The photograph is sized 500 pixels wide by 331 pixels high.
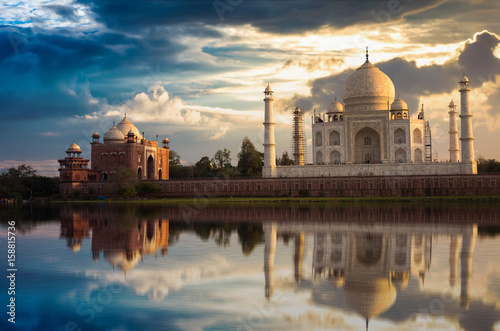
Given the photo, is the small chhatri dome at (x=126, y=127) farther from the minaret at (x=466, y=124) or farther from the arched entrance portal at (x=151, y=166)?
the minaret at (x=466, y=124)

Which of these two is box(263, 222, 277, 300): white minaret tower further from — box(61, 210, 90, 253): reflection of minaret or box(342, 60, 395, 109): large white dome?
box(342, 60, 395, 109): large white dome

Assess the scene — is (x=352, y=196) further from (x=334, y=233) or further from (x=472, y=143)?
(x=334, y=233)

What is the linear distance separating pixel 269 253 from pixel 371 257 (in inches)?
120

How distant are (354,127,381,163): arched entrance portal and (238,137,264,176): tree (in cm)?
1492

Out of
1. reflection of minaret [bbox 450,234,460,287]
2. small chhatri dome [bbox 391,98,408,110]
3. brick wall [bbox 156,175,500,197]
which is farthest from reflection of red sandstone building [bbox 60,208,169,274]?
small chhatri dome [bbox 391,98,408,110]

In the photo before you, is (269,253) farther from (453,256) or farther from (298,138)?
(298,138)

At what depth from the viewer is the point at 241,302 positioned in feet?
34.1

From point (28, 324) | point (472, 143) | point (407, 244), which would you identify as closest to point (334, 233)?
point (407, 244)

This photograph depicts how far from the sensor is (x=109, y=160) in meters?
68.1

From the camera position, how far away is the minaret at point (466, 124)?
5431 centimetres

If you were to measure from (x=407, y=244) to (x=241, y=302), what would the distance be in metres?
8.92

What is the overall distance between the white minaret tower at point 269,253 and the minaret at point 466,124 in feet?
114

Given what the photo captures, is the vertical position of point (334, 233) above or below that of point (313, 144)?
below

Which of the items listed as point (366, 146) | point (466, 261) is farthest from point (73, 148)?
point (466, 261)
